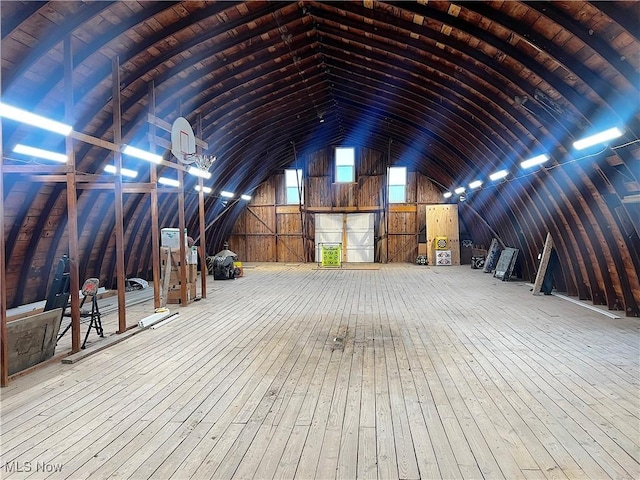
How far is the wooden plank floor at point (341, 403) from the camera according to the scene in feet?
8.85

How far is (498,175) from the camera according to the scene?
34.1 feet

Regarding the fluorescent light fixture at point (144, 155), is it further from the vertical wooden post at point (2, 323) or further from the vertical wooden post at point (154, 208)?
the vertical wooden post at point (2, 323)

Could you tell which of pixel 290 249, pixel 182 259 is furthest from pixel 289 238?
pixel 182 259

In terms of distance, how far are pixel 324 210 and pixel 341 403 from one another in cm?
1584

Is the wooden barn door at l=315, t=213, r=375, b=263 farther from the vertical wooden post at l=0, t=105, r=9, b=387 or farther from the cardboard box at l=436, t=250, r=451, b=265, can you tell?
the vertical wooden post at l=0, t=105, r=9, b=387

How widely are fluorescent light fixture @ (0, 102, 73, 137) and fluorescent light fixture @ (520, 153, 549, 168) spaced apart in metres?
7.93

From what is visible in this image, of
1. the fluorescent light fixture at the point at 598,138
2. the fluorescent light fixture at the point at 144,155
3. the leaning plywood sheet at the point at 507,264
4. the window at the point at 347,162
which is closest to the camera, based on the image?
the fluorescent light fixture at the point at 598,138

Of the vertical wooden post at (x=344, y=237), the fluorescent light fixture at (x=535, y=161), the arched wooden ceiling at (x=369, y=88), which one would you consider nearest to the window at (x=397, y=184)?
the vertical wooden post at (x=344, y=237)

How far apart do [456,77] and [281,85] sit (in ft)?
15.3

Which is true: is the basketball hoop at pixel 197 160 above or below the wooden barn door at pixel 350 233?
above

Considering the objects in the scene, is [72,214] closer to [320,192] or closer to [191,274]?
[191,274]

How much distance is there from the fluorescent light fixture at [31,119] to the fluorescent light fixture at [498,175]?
933cm

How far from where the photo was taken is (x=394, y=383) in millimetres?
4098

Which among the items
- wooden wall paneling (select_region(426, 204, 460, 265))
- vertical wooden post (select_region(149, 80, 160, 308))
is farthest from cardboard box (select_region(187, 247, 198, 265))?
wooden wall paneling (select_region(426, 204, 460, 265))
